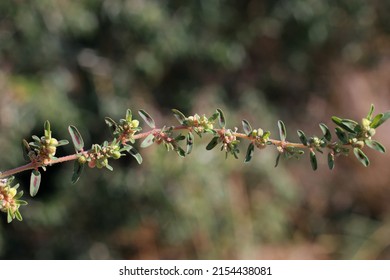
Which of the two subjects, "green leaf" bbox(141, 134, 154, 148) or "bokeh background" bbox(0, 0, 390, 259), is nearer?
"green leaf" bbox(141, 134, 154, 148)

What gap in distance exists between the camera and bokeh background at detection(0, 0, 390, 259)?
161 inches

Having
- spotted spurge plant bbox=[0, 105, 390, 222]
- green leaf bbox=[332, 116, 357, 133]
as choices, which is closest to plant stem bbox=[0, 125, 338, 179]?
spotted spurge plant bbox=[0, 105, 390, 222]

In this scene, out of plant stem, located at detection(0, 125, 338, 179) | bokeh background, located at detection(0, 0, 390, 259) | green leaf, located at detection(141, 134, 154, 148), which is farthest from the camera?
bokeh background, located at detection(0, 0, 390, 259)

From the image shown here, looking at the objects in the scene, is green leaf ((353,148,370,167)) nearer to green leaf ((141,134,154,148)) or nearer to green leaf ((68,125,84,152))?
green leaf ((141,134,154,148))

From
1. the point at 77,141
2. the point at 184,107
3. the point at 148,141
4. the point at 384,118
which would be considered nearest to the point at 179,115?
the point at 148,141

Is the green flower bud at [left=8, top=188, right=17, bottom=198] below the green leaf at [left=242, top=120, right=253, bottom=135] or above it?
below

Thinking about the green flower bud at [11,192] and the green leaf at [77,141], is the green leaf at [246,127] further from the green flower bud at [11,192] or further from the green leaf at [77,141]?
the green flower bud at [11,192]

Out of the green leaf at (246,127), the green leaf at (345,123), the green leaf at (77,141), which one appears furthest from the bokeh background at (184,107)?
the green leaf at (345,123)

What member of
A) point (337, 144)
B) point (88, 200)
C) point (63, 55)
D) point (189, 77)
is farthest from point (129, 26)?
point (337, 144)

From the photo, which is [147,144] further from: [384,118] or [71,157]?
[384,118]

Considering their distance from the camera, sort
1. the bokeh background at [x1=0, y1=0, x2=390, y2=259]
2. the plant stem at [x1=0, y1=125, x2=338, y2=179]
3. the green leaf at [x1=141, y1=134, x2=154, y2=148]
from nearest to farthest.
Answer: the plant stem at [x1=0, y1=125, x2=338, y2=179], the green leaf at [x1=141, y1=134, x2=154, y2=148], the bokeh background at [x1=0, y1=0, x2=390, y2=259]

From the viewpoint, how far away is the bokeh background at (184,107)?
161 inches

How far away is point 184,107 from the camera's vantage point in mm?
4750

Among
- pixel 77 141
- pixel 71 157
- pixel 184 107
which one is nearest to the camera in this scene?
pixel 71 157
